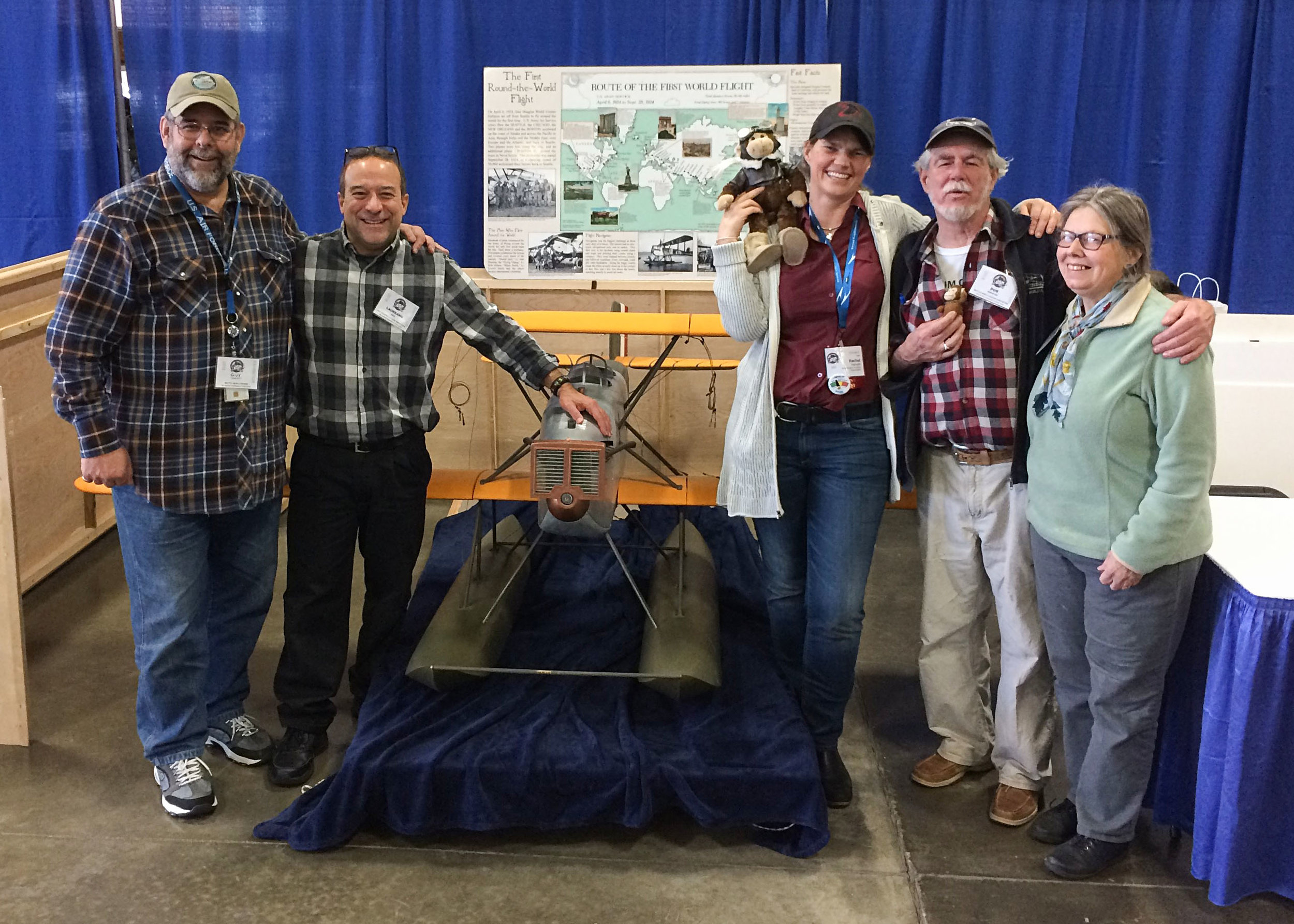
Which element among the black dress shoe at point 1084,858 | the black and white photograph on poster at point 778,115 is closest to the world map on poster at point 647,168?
the black and white photograph on poster at point 778,115

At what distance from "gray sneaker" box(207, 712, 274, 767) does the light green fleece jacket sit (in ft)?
7.24

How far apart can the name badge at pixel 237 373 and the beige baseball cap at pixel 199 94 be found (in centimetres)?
58

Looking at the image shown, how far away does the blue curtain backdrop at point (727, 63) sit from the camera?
5285mm

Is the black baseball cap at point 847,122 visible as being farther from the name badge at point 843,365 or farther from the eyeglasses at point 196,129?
the eyeglasses at point 196,129

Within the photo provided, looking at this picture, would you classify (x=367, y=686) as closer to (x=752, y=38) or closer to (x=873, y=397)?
(x=873, y=397)

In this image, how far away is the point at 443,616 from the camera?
3.43 metres

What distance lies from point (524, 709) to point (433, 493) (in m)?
0.76

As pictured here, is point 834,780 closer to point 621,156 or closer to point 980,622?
point 980,622

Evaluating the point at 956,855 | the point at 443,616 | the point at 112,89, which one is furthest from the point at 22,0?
the point at 956,855

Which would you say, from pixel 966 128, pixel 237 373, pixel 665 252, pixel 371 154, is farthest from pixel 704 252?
pixel 237 373

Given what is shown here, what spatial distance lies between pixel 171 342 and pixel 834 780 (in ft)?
6.61

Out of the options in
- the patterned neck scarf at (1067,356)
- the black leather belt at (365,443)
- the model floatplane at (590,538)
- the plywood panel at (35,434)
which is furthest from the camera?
the plywood panel at (35,434)

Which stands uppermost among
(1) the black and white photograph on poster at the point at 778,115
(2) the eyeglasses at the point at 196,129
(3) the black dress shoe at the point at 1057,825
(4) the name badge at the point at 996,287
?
(1) the black and white photograph on poster at the point at 778,115

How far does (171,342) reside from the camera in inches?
105
